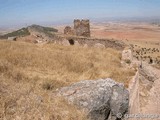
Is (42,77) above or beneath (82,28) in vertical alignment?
beneath

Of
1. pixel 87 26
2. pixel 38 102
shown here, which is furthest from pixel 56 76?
pixel 87 26

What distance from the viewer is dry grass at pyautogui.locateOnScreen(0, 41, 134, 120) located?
577cm

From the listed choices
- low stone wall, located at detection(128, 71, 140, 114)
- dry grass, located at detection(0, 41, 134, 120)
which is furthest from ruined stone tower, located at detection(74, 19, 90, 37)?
low stone wall, located at detection(128, 71, 140, 114)

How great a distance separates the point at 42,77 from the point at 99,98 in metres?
2.95

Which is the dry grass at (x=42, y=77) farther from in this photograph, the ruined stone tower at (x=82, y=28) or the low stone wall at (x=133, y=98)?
the ruined stone tower at (x=82, y=28)

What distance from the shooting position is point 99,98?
Answer: 7496 mm

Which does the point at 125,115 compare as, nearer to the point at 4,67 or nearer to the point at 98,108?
the point at 98,108

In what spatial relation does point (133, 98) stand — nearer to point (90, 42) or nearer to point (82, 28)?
point (90, 42)

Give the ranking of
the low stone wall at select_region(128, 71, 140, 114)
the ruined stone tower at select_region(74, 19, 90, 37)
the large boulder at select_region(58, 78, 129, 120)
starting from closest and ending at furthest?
the large boulder at select_region(58, 78, 129, 120) → the low stone wall at select_region(128, 71, 140, 114) → the ruined stone tower at select_region(74, 19, 90, 37)

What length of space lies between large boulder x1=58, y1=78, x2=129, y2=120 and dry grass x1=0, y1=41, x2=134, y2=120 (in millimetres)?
488

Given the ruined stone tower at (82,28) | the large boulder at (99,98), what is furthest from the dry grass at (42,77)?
the ruined stone tower at (82,28)

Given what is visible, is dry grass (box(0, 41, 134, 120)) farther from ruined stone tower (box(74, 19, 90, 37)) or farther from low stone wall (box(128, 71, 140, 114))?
ruined stone tower (box(74, 19, 90, 37))

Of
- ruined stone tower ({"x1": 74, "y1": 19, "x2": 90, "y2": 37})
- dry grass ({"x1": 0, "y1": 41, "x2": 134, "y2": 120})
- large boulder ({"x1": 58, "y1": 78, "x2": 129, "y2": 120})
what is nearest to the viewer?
dry grass ({"x1": 0, "y1": 41, "x2": 134, "y2": 120})

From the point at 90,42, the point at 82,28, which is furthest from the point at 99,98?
the point at 82,28
